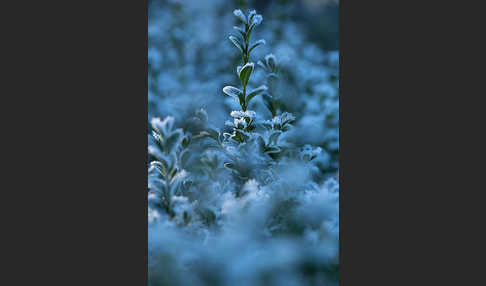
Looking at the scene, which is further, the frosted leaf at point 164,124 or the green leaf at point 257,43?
the green leaf at point 257,43

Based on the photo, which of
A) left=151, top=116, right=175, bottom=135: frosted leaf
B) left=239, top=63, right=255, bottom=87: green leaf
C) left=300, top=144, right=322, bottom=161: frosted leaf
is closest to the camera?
left=151, top=116, right=175, bottom=135: frosted leaf

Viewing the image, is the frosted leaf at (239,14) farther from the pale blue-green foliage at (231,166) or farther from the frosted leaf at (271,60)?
the frosted leaf at (271,60)

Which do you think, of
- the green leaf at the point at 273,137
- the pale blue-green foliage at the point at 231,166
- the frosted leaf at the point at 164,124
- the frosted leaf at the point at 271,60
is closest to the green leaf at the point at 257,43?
the pale blue-green foliage at the point at 231,166

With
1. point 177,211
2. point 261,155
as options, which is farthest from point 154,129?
point 261,155

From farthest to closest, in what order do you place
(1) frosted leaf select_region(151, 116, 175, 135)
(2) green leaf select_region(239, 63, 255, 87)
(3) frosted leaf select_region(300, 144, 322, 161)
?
Answer: (3) frosted leaf select_region(300, 144, 322, 161), (2) green leaf select_region(239, 63, 255, 87), (1) frosted leaf select_region(151, 116, 175, 135)

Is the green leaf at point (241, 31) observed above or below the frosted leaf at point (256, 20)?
below

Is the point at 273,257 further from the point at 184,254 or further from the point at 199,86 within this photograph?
the point at 199,86

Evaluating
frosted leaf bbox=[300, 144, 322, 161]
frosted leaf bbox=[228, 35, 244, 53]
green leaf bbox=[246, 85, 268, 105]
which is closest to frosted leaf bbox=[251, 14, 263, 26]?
frosted leaf bbox=[228, 35, 244, 53]

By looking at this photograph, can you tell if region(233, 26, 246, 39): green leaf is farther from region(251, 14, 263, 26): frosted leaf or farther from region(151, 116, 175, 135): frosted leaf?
region(151, 116, 175, 135): frosted leaf

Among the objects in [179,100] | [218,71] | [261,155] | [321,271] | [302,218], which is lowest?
[321,271]
